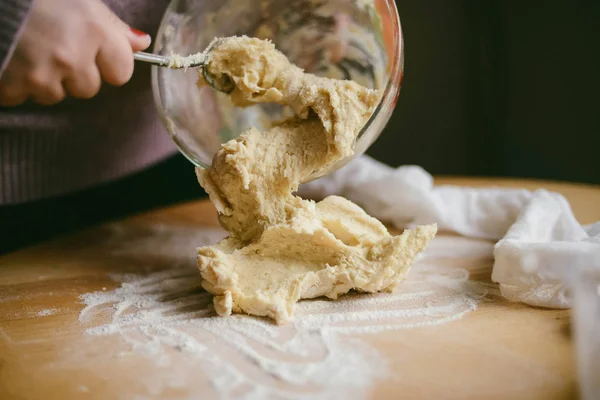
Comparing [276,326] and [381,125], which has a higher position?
[381,125]

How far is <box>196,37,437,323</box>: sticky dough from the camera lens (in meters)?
0.82

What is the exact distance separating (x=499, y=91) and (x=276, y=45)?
45.0 inches

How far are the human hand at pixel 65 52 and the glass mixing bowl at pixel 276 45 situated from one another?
0.14m

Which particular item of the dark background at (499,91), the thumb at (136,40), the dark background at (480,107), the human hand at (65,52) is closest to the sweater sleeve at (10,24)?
the human hand at (65,52)

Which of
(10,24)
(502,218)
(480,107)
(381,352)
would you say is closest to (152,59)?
(10,24)

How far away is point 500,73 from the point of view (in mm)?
1952

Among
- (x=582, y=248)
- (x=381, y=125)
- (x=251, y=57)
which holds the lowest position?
(x=582, y=248)

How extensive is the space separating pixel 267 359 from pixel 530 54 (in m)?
1.48

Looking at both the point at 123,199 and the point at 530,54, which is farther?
the point at 530,54

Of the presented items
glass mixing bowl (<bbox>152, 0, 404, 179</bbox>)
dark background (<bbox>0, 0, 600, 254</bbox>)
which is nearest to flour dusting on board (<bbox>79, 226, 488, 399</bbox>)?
glass mixing bowl (<bbox>152, 0, 404, 179</bbox>)

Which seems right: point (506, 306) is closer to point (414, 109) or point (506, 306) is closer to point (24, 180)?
point (24, 180)

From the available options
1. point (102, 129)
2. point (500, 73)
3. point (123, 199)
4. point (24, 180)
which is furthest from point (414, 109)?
point (24, 180)

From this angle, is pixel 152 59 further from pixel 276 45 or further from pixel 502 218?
pixel 502 218

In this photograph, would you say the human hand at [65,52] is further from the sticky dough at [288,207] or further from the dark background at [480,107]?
the dark background at [480,107]
